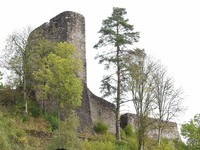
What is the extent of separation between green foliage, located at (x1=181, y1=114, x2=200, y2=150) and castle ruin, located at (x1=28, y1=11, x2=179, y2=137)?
23.1 feet

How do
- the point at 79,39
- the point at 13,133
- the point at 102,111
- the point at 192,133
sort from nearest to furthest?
1. the point at 13,133
2. the point at 192,133
3. the point at 79,39
4. the point at 102,111

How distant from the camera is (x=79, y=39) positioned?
42.5 meters

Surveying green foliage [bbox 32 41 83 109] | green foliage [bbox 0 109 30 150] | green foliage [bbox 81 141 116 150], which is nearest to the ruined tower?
green foliage [bbox 32 41 83 109]

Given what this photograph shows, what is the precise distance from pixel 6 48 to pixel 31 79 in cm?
255

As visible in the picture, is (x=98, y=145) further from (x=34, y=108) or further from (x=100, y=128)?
(x=34, y=108)

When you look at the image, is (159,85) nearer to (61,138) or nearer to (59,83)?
(59,83)

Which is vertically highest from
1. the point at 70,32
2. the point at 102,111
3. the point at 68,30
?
the point at 68,30

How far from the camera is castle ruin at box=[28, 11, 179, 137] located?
136ft

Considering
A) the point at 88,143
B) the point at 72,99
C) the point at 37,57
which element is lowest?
the point at 88,143

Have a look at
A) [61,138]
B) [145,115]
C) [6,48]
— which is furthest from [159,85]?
[61,138]

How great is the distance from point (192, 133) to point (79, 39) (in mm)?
11173

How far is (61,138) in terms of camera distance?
99.4 ft

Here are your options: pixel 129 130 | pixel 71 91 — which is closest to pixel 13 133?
pixel 71 91

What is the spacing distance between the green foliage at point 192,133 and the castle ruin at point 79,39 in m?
7.04
